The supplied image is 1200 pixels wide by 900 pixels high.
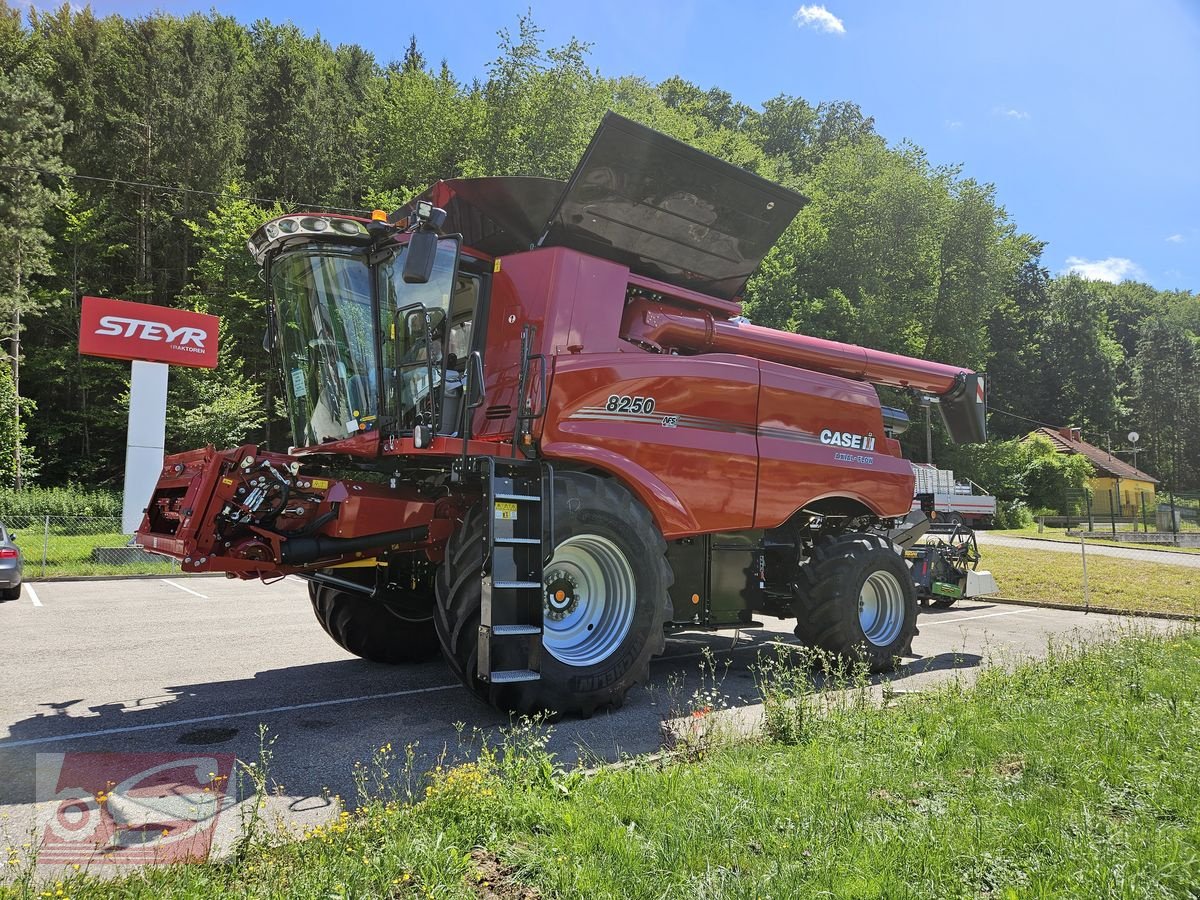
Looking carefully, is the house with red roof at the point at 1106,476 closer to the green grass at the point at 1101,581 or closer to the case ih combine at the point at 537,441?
the green grass at the point at 1101,581

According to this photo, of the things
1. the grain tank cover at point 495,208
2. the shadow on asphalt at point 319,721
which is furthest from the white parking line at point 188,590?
the grain tank cover at point 495,208

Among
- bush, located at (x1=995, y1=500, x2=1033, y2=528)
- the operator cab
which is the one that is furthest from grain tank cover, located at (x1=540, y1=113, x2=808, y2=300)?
bush, located at (x1=995, y1=500, x2=1033, y2=528)

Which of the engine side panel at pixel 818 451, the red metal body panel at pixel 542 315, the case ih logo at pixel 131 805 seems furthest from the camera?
the engine side panel at pixel 818 451

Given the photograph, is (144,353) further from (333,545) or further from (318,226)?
(333,545)

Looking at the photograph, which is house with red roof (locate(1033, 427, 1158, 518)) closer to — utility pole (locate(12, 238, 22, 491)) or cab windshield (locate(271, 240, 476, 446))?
cab windshield (locate(271, 240, 476, 446))

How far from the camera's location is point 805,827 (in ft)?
10.7

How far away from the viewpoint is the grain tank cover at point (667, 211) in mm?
6195

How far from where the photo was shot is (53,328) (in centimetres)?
3269

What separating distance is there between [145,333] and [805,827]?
19854mm

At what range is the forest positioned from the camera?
29.9 m

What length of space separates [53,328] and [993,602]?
120 ft

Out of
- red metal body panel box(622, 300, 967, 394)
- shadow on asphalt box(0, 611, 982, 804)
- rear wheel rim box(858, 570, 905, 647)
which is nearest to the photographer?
shadow on asphalt box(0, 611, 982, 804)

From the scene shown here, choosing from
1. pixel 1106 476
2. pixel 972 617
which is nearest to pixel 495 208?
pixel 972 617

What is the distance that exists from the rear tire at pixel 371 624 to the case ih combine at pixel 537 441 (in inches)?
0.8
